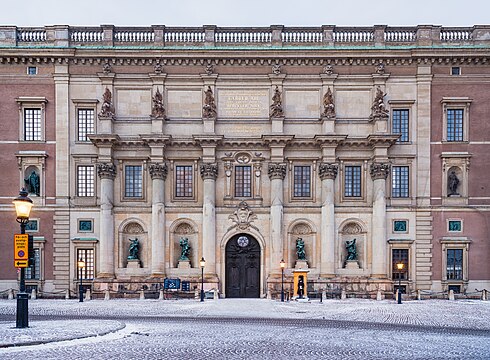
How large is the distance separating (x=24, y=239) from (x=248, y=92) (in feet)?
93.7

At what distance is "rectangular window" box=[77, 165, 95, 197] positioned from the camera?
4975 cm

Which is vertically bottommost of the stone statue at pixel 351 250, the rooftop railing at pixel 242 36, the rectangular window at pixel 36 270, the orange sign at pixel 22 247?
the rectangular window at pixel 36 270

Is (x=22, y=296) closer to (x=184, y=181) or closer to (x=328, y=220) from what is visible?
(x=184, y=181)

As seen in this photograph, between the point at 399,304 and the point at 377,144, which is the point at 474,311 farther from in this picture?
the point at 377,144

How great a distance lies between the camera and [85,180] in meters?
49.9

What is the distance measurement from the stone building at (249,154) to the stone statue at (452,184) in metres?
0.16

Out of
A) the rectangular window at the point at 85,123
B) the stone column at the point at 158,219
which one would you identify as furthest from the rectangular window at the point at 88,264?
the rectangular window at the point at 85,123

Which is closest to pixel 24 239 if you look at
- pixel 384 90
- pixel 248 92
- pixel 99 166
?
pixel 99 166

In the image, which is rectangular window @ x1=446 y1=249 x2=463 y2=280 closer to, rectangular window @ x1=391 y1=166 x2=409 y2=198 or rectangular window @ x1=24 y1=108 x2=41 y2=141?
rectangular window @ x1=391 y1=166 x2=409 y2=198

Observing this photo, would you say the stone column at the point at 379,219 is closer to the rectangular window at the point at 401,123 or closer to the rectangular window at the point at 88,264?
the rectangular window at the point at 401,123

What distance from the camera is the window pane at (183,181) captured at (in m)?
50.0

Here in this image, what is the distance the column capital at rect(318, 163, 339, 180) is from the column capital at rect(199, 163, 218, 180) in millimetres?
8200

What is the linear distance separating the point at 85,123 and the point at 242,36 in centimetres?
1410

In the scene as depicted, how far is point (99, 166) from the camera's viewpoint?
48.9m
